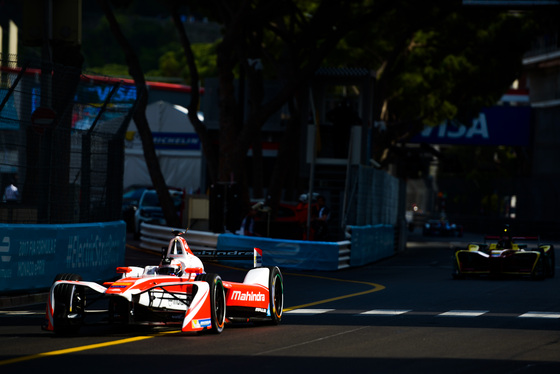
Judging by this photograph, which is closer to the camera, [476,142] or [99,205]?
[99,205]

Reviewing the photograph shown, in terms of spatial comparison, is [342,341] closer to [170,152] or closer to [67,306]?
[67,306]

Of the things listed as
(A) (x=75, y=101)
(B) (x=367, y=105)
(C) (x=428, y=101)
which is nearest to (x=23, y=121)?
(A) (x=75, y=101)

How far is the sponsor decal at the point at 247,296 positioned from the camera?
1212 cm

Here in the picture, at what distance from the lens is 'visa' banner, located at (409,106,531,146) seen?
63406mm

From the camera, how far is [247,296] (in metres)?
12.3

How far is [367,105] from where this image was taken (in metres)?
39.6

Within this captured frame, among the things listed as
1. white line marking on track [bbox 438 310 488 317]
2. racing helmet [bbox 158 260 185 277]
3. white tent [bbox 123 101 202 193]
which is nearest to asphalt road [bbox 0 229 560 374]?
white line marking on track [bbox 438 310 488 317]

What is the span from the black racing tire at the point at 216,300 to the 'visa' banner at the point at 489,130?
52.5 metres

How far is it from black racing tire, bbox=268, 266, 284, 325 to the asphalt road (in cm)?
15

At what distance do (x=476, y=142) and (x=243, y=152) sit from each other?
35720 mm

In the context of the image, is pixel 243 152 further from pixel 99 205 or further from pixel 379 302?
pixel 379 302

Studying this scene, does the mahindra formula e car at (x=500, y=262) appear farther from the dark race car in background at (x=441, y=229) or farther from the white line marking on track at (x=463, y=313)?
the dark race car in background at (x=441, y=229)

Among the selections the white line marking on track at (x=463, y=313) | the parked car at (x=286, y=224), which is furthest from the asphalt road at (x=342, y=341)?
the parked car at (x=286, y=224)

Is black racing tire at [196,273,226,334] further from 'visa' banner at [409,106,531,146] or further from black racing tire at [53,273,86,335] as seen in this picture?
'visa' banner at [409,106,531,146]
